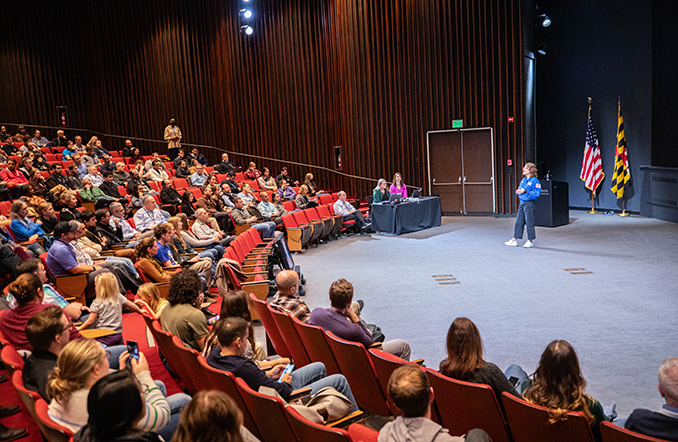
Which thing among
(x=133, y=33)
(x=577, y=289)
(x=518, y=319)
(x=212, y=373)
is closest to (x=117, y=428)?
(x=212, y=373)

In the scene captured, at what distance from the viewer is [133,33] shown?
15.9 meters

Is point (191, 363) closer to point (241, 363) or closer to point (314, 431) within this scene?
point (241, 363)

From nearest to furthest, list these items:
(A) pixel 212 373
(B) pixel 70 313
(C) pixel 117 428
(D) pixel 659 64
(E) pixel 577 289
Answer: (C) pixel 117 428, (A) pixel 212 373, (B) pixel 70 313, (E) pixel 577 289, (D) pixel 659 64

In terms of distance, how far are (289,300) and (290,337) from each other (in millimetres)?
349

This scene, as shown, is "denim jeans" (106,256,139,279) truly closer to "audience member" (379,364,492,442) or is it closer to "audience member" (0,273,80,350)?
"audience member" (0,273,80,350)

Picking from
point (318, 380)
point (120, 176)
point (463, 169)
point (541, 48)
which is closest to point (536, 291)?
point (318, 380)

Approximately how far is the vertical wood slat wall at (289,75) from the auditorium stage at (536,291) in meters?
3.84

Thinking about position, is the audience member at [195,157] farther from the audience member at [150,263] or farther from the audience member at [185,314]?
the audience member at [185,314]

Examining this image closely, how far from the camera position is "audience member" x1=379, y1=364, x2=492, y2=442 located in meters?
1.92

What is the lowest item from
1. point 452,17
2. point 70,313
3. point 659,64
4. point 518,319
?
point 518,319

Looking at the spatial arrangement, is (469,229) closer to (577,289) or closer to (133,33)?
(577,289)

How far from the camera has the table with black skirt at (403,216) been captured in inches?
423

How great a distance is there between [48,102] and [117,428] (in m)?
16.9

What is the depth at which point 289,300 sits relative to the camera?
396 centimetres
